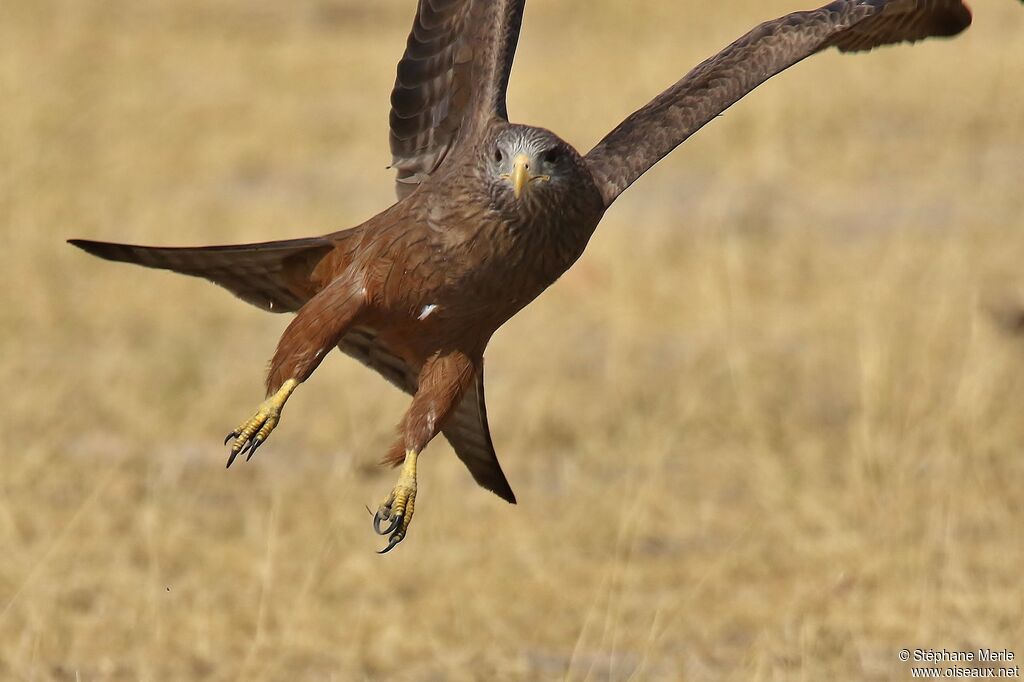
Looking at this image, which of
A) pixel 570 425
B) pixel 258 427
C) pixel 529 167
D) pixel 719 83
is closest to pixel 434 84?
pixel 719 83

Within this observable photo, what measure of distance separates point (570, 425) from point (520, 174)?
452 centimetres

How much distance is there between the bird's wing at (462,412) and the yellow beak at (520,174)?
92 centimetres

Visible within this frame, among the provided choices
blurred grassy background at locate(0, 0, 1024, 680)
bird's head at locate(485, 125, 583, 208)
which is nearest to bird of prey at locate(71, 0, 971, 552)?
bird's head at locate(485, 125, 583, 208)

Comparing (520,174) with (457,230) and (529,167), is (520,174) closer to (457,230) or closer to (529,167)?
(529,167)

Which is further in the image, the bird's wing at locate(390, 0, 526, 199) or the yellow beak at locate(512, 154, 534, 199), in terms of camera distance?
the bird's wing at locate(390, 0, 526, 199)

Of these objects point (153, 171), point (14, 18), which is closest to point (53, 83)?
point (153, 171)

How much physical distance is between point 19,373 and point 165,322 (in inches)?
60.2

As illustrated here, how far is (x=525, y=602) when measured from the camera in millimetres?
7203

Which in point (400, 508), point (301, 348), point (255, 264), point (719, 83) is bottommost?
point (400, 508)

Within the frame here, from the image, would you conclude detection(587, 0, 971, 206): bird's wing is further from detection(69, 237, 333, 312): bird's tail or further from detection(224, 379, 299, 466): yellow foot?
detection(224, 379, 299, 466): yellow foot

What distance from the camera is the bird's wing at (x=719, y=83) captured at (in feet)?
18.6

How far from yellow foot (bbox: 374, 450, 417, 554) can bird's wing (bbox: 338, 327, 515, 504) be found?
616 mm

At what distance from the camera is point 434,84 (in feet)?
20.2

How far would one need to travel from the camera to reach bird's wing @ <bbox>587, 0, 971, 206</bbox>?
566cm
